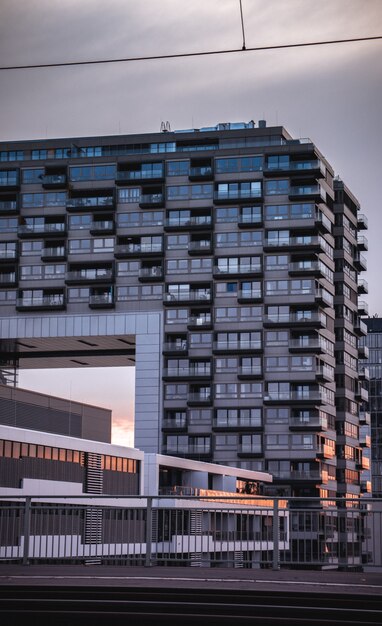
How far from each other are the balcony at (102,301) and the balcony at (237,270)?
11177 mm

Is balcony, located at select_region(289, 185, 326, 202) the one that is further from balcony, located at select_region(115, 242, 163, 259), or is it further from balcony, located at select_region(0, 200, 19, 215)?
balcony, located at select_region(0, 200, 19, 215)

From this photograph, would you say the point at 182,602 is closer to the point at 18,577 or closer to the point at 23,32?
the point at 18,577

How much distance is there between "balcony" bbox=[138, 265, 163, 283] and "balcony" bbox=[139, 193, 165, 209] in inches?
251

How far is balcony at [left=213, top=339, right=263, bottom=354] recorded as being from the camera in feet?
358

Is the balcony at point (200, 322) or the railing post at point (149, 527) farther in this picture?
the balcony at point (200, 322)

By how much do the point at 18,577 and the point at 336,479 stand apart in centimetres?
10020

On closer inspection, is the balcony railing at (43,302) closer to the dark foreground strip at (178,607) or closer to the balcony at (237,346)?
the balcony at (237,346)

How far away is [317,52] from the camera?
75.9 m

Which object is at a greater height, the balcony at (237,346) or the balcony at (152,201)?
the balcony at (152,201)

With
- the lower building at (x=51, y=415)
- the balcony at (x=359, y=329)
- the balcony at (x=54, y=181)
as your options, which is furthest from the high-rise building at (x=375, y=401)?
the lower building at (x=51, y=415)

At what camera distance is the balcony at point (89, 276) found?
112 m

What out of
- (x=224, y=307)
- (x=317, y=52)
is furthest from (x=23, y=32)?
(x=224, y=307)

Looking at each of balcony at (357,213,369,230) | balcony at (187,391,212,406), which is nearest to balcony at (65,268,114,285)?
balcony at (187,391,212,406)

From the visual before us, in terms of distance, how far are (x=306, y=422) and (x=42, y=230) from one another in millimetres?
34233
